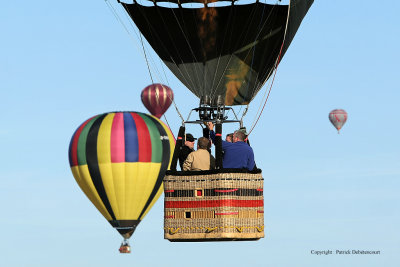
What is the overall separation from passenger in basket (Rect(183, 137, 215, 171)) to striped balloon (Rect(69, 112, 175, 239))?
11055 mm

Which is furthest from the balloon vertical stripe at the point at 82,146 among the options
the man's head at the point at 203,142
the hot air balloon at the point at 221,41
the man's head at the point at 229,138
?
Answer: the man's head at the point at 203,142

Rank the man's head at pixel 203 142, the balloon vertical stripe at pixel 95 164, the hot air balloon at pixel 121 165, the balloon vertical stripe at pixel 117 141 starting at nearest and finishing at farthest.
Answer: the man's head at pixel 203 142, the balloon vertical stripe at pixel 95 164, the hot air balloon at pixel 121 165, the balloon vertical stripe at pixel 117 141

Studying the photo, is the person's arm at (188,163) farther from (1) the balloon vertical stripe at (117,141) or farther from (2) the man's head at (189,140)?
(1) the balloon vertical stripe at (117,141)

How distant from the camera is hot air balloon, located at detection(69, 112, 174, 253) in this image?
29.5m

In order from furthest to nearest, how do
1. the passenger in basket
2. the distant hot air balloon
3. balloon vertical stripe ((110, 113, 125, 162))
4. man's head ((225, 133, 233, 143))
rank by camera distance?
1. the distant hot air balloon
2. balloon vertical stripe ((110, 113, 125, 162))
3. man's head ((225, 133, 233, 143))
4. the passenger in basket

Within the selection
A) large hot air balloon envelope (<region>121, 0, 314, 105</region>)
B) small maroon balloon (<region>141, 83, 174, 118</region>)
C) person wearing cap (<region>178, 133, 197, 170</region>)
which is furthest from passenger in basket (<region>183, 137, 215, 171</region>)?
small maroon balloon (<region>141, 83, 174, 118</region>)

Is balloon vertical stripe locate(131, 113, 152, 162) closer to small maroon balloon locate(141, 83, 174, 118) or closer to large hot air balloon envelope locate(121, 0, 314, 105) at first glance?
small maroon balloon locate(141, 83, 174, 118)

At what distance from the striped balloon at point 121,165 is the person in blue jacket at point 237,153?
1141 cm

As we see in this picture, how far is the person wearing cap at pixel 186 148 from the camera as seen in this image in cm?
1866

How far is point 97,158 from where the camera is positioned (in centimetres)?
2962

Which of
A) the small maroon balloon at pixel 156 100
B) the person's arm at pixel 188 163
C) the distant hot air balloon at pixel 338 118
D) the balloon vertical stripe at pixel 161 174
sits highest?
the distant hot air balloon at pixel 338 118

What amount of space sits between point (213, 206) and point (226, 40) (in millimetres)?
3945

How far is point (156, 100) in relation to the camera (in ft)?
117

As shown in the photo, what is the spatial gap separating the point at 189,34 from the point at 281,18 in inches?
70.7
